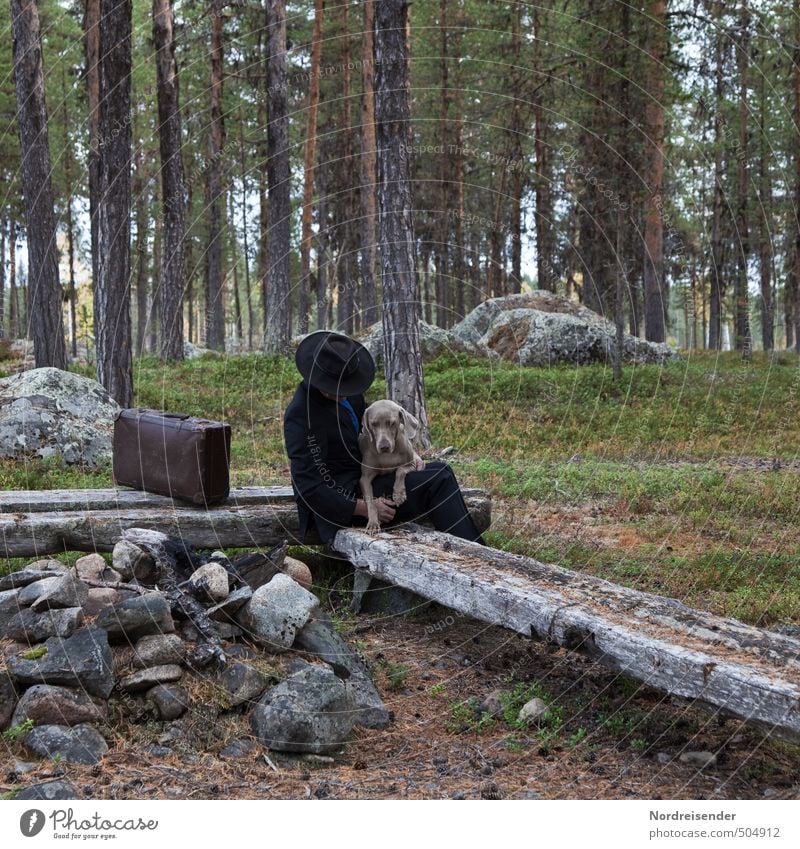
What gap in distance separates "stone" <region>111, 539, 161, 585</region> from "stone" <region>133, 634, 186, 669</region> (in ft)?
3.12

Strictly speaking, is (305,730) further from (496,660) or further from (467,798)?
(496,660)

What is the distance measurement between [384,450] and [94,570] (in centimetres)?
234

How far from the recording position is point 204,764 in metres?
4.44

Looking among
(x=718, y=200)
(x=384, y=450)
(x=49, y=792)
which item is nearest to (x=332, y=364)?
A: (x=384, y=450)

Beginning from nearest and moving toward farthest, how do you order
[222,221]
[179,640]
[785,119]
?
[179,640], [785,119], [222,221]

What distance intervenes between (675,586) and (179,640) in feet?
13.9

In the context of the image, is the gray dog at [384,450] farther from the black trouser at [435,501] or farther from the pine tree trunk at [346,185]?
the pine tree trunk at [346,185]

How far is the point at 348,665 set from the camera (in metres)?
5.55

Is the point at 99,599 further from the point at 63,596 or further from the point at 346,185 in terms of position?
the point at 346,185

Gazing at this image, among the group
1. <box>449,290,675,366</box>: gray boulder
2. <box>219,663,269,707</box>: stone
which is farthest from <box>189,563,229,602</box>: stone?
<box>449,290,675,366</box>: gray boulder

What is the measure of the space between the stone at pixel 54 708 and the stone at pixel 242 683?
70 cm

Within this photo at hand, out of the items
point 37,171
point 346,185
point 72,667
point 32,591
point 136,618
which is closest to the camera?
point 72,667

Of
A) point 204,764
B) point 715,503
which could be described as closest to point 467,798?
point 204,764

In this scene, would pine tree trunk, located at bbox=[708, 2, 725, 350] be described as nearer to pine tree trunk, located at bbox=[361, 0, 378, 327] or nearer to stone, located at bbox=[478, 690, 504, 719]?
stone, located at bbox=[478, 690, 504, 719]
